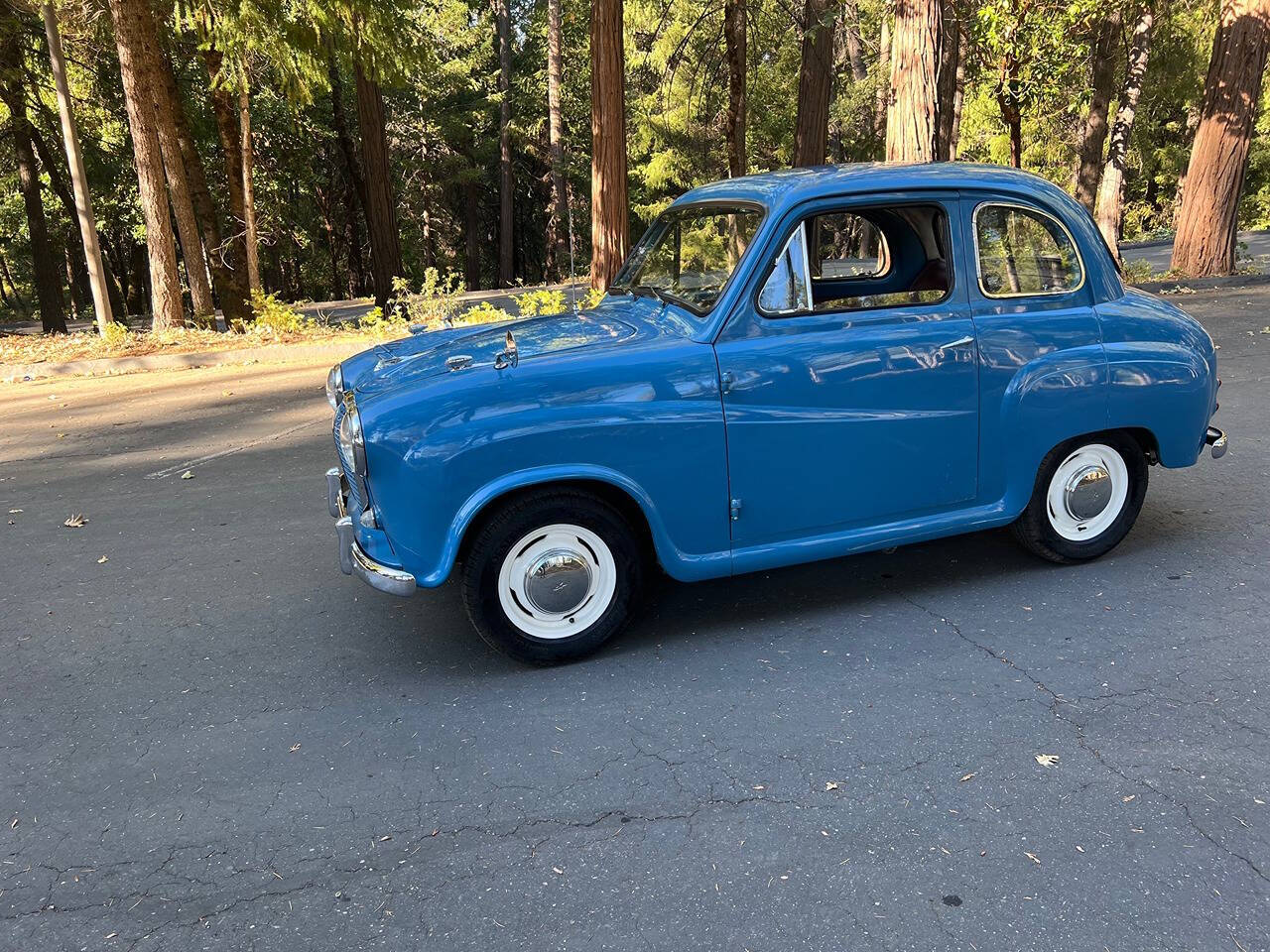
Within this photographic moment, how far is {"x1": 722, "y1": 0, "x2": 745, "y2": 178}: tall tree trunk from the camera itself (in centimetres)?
1496

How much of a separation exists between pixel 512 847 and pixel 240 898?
787mm

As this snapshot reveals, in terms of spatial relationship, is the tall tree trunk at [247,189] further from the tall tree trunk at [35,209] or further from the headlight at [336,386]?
the headlight at [336,386]

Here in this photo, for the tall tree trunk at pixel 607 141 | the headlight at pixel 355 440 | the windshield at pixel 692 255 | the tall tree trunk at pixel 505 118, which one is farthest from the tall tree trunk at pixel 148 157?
the tall tree trunk at pixel 505 118

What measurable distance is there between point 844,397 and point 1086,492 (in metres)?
1.49

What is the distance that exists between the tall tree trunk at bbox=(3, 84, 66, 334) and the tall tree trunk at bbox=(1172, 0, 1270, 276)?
21.5 m

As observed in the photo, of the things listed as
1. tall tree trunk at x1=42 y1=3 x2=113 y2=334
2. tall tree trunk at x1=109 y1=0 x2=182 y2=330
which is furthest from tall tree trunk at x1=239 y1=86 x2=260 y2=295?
tall tree trunk at x1=42 y1=3 x2=113 y2=334

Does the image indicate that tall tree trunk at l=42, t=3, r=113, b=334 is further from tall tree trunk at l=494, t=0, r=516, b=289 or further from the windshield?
tall tree trunk at l=494, t=0, r=516, b=289

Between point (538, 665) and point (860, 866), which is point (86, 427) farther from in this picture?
point (860, 866)

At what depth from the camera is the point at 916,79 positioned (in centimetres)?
926

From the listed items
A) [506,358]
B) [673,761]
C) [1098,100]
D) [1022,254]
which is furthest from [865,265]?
[1098,100]

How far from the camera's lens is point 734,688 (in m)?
3.59

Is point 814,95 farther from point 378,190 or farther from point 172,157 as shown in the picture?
point 172,157

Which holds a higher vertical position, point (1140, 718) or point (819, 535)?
point (819, 535)

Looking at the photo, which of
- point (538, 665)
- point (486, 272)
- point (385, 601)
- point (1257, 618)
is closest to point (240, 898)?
point (538, 665)
